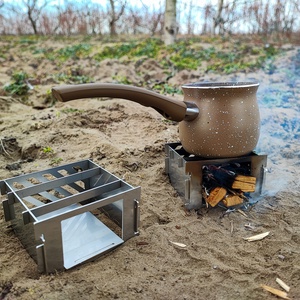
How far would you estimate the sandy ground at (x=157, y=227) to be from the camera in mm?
1528

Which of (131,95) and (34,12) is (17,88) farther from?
(34,12)

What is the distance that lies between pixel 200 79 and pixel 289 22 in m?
6.84

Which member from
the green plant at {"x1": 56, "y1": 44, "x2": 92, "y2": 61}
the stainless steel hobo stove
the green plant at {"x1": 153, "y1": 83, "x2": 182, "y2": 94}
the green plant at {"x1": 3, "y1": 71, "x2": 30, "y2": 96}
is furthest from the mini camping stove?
the green plant at {"x1": 56, "y1": 44, "x2": 92, "y2": 61}

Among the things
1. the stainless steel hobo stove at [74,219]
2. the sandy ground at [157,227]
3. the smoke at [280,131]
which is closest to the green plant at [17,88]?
the sandy ground at [157,227]

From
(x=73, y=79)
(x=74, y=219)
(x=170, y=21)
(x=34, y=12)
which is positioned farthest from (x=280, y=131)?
(x=34, y=12)

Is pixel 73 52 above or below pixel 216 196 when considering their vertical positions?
above

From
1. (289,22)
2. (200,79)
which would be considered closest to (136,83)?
(200,79)

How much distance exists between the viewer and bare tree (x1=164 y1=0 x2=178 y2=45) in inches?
388

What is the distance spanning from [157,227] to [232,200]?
1.94 ft

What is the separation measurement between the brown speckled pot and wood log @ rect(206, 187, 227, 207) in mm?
258

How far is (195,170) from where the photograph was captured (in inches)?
84.4

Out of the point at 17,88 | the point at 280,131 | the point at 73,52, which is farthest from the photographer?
the point at 73,52

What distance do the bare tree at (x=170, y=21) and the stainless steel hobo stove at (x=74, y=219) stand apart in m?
8.96

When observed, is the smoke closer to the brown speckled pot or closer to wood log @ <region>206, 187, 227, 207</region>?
wood log @ <region>206, 187, 227, 207</region>
